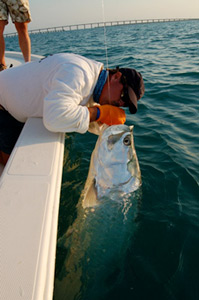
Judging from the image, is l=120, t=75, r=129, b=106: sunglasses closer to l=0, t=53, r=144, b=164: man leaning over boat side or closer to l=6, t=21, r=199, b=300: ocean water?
l=0, t=53, r=144, b=164: man leaning over boat side

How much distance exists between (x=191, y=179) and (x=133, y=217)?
1096 mm

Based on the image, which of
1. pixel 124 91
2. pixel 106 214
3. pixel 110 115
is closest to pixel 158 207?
pixel 106 214

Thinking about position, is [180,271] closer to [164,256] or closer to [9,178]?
[164,256]

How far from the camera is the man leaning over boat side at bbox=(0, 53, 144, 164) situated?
2.02 meters

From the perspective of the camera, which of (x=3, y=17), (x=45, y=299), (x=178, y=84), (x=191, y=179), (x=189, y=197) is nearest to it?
(x=45, y=299)

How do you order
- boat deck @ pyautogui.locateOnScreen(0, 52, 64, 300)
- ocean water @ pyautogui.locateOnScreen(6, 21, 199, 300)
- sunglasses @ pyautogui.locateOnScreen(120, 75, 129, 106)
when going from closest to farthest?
boat deck @ pyautogui.locateOnScreen(0, 52, 64, 300) < ocean water @ pyautogui.locateOnScreen(6, 21, 199, 300) < sunglasses @ pyautogui.locateOnScreen(120, 75, 129, 106)

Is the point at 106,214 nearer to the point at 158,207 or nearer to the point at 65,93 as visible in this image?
the point at 158,207

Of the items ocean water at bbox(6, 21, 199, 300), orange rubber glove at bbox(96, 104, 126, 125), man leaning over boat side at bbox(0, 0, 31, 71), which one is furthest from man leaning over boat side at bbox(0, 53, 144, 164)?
man leaning over boat side at bbox(0, 0, 31, 71)

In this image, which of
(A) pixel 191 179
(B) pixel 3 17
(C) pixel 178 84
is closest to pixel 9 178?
(A) pixel 191 179

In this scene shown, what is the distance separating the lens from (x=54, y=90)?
6.59 feet

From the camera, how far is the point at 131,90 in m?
2.34

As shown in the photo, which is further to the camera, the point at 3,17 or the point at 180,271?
the point at 3,17

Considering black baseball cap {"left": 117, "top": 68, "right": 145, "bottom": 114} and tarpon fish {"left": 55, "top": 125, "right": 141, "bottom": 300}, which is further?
black baseball cap {"left": 117, "top": 68, "right": 145, "bottom": 114}

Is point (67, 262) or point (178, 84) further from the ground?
point (67, 262)
